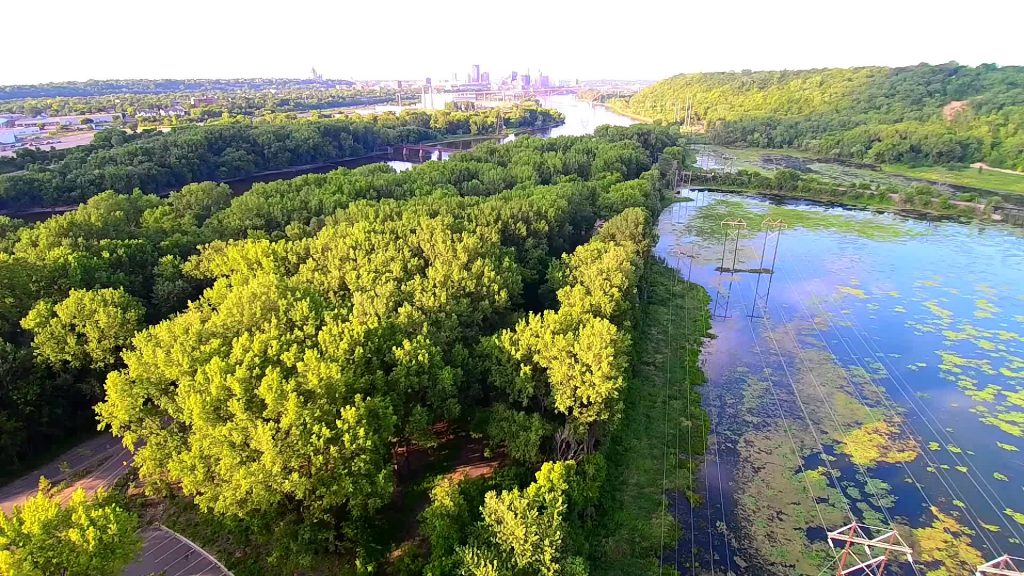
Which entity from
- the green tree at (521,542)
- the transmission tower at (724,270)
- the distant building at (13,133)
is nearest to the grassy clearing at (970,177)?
the transmission tower at (724,270)

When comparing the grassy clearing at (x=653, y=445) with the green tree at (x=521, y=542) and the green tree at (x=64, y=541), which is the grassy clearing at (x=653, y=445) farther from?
the green tree at (x=64, y=541)

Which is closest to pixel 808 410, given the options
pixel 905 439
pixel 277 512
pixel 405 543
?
pixel 905 439

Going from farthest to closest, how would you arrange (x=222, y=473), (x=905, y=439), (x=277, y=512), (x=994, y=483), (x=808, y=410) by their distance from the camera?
(x=808, y=410) → (x=905, y=439) → (x=994, y=483) → (x=277, y=512) → (x=222, y=473)

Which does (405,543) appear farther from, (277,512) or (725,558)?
(725,558)

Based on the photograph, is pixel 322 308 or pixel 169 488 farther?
pixel 322 308

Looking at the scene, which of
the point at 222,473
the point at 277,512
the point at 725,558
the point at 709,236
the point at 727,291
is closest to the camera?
the point at 222,473

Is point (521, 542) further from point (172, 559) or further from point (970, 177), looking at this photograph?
point (970, 177)

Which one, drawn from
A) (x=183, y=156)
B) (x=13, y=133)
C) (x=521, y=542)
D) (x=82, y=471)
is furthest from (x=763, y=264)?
(x=13, y=133)
